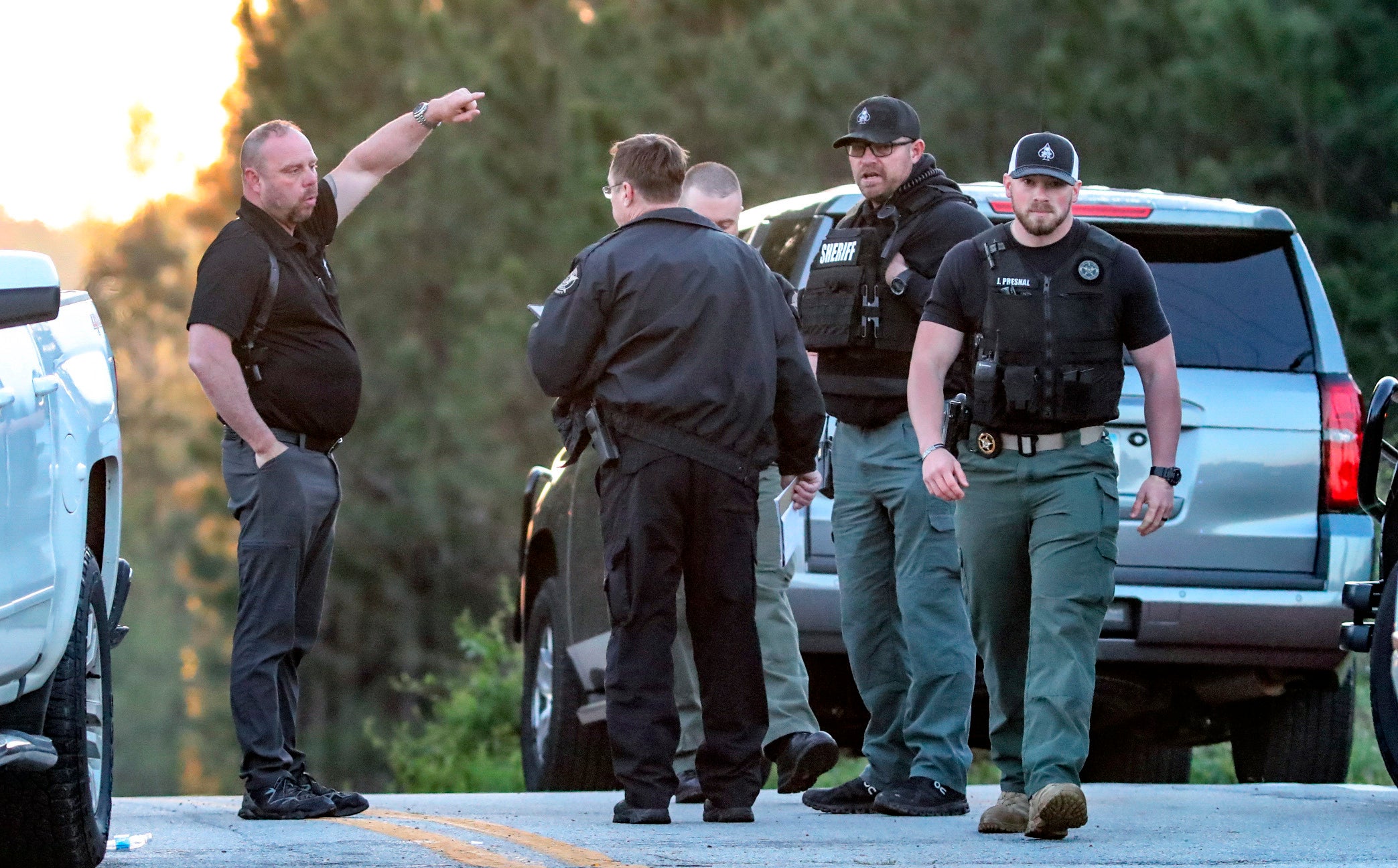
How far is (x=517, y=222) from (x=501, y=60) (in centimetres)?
172

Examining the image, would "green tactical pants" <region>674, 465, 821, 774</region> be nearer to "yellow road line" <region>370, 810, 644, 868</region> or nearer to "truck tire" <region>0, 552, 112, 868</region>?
"yellow road line" <region>370, 810, 644, 868</region>

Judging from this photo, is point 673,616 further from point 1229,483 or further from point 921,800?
point 1229,483

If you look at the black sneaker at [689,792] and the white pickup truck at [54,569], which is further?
the black sneaker at [689,792]

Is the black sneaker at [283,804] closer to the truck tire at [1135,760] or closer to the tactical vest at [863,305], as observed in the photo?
the tactical vest at [863,305]

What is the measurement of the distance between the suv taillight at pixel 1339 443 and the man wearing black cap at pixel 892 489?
4.64ft

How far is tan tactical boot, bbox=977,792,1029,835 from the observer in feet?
20.4

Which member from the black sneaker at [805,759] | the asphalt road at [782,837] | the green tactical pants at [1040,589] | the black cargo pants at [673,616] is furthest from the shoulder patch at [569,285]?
the black sneaker at [805,759]

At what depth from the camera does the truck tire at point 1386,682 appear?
6.63 metres

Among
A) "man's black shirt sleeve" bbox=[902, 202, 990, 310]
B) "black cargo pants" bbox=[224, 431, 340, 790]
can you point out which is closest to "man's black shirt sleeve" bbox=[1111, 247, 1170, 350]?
"man's black shirt sleeve" bbox=[902, 202, 990, 310]

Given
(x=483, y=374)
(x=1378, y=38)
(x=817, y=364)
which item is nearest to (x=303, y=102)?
(x=483, y=374)

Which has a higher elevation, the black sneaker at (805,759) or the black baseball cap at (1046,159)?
the black baseball cap at (1046,159)

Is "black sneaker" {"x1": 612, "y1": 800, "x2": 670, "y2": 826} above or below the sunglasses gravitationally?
below

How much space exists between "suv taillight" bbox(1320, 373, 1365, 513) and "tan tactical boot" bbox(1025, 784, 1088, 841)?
6.43 ft

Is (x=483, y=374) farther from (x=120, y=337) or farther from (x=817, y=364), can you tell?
(x=120, y=337)
